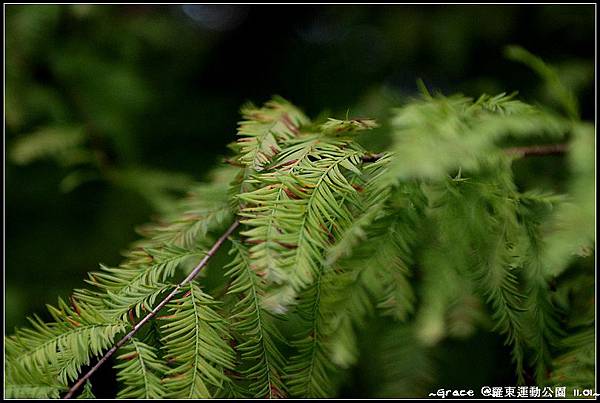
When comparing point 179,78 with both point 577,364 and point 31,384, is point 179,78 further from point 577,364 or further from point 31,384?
point 577,364

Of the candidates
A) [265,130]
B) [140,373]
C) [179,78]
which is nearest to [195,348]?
[140,373]

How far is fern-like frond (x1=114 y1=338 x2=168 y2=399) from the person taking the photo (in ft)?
2.33

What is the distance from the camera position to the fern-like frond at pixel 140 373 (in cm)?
71

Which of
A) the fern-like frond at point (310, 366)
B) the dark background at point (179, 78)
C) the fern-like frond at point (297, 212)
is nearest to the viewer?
the fern-like frond at point (297, 212)

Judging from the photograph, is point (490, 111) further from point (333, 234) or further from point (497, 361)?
point (497, 361)

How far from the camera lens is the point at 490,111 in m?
0.88

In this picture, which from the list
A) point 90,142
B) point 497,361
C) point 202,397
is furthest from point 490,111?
point 90,142

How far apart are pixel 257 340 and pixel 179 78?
7.47ft

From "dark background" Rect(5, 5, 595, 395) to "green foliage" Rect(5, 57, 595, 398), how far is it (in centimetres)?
93

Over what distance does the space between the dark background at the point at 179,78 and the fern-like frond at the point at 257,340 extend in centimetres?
104

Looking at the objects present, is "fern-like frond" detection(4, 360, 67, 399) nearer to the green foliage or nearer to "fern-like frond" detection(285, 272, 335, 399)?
the green foliage

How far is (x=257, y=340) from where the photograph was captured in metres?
0.74

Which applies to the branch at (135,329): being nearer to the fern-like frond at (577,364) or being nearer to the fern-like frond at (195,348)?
the fern-like frond at (195,348)

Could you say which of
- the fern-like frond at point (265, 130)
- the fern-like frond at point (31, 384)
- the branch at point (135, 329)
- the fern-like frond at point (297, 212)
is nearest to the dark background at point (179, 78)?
the fern-like frond at point (265, 130)
